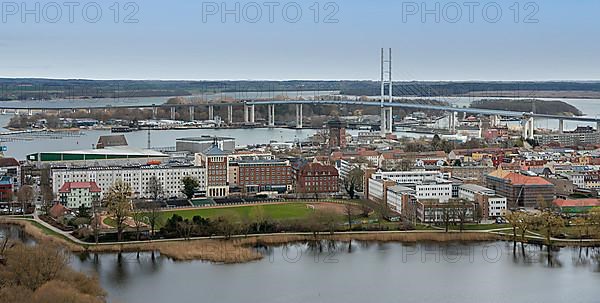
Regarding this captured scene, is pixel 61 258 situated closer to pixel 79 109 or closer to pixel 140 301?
pixel 140 301

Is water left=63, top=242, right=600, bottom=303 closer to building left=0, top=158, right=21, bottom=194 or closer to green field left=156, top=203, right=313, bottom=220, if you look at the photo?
green field left=156, top=203, right=313, bottom=220

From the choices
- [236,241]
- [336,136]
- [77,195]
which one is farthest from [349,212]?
[336,136]

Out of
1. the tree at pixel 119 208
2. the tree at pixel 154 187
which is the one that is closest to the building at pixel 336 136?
the tree at pixel 154 187

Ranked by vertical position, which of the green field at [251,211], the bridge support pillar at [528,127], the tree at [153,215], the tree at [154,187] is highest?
the bridge support pillar at [528,127]

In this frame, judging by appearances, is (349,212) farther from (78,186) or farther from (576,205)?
(78,186)

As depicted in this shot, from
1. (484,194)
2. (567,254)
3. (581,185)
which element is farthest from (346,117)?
(567,254)

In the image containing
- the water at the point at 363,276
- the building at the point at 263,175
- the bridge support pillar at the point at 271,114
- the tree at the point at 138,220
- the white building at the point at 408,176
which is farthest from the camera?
the bridge support pillar at the point at 271,114

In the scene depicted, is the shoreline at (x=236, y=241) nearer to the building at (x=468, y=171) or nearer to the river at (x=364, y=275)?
the river at (x=364, y=275)
